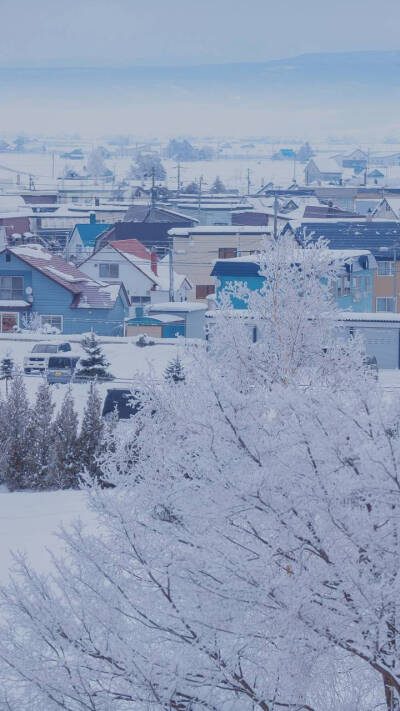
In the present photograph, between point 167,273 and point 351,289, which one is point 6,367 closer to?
point 351,289

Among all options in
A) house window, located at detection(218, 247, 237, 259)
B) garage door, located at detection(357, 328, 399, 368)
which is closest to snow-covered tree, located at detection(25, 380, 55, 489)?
garage door, located at detection(357, 328, 399, 368)

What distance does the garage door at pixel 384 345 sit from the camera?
13.8m

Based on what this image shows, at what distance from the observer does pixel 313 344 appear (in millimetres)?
6238

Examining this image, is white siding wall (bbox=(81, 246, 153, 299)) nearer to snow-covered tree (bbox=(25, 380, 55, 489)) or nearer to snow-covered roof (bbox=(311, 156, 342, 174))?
Answer: snow-covered tree (bbox=(25, 380, 55, 489))

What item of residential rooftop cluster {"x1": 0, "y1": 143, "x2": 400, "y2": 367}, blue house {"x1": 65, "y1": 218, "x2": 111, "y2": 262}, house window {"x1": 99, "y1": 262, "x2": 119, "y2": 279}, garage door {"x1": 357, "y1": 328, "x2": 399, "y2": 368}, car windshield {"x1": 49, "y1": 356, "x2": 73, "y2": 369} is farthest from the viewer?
blue house {"x1": 65, "y1": 218, "x2": 111, "y2": 262}

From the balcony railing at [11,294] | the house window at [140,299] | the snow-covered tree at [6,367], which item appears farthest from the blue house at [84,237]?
the snow-covered tree at [6,367]

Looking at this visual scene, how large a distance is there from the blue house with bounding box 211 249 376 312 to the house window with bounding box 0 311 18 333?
352 cm

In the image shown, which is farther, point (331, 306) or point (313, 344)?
point (331, 306)

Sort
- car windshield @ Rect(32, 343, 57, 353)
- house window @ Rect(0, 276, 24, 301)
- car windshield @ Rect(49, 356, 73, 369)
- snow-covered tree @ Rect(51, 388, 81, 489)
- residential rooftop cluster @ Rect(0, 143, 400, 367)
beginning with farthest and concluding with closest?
1. house window @ Rect(0, 276, 24, 301)
2. residential rooftop cluster @ Rect(0, 143, 400, 367)
3. car windshield @ Rect(32, 343, 57, 353)
4. car windshield @ Rect(49, 356, 73, 369)
5. snow-covered tree @ Rect(51, 388, 81, 489)

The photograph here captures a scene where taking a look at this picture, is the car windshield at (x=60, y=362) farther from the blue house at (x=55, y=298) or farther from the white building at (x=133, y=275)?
the white building at (x=133, y=275)

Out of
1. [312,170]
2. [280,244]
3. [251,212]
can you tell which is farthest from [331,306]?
[312,170]

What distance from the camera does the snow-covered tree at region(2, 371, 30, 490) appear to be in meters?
8.48

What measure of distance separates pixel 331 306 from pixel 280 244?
0.58 metres

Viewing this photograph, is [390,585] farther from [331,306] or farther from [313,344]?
[331,306]
